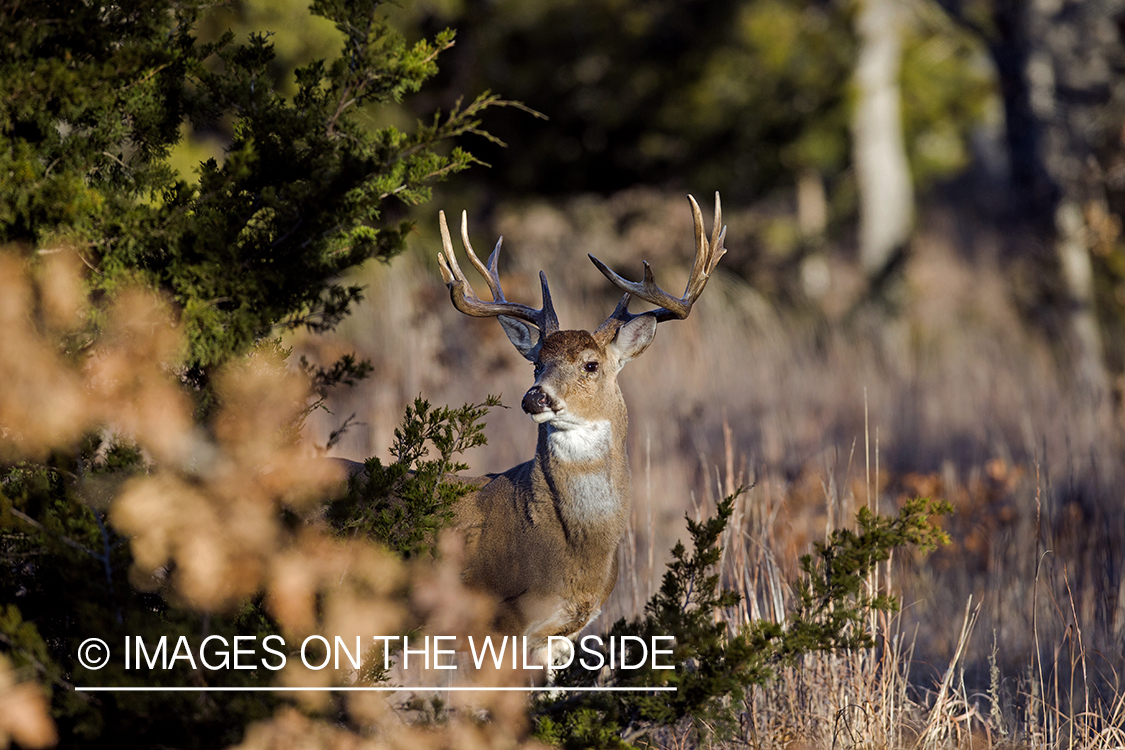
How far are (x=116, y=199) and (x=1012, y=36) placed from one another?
9554 mm

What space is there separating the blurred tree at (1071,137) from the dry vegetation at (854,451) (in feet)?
3.12

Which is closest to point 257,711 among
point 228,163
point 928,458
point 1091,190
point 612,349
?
point 228,163

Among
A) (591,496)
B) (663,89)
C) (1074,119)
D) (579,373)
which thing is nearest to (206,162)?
(579,373)

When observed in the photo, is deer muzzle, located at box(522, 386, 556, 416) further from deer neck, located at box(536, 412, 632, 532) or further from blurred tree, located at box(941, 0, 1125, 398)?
blurred tree, located at box(941, 0, 1125, 398)

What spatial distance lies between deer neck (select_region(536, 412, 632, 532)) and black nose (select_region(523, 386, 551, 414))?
0.92ft

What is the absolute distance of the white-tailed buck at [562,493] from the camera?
3.88 metres

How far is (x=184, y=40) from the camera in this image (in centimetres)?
316

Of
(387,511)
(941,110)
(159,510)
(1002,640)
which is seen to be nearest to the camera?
(159,510)

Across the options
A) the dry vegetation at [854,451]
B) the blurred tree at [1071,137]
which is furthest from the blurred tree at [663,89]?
the blurred tree at [1071,137]

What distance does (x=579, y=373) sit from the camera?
159 inches

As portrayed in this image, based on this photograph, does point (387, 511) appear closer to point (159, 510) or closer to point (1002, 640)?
point (159, 510)

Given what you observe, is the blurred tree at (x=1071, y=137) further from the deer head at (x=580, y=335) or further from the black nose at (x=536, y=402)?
the black nose at (x=536, y=402)

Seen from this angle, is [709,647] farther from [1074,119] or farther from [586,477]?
[1074,119]

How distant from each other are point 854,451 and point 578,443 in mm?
4134
